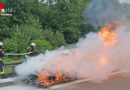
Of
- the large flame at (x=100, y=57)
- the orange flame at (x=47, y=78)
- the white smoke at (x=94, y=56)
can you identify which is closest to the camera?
the orange flame at (x=47, y=78)

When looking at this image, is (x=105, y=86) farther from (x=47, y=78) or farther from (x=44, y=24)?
(x=44, y=24)

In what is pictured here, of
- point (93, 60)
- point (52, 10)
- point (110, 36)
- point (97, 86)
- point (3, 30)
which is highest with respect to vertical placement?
point (52, 10)

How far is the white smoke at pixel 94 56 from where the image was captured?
24.4ft

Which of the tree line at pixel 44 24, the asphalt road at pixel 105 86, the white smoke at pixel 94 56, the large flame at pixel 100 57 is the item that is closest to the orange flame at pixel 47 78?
the large flame at pixel 100 57

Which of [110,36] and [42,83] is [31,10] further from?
[42,83]

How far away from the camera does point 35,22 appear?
2322 centimetres

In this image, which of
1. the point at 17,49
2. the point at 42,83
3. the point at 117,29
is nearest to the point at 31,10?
the point at 17,49

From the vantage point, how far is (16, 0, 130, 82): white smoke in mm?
7441

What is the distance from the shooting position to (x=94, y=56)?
8.45 meters

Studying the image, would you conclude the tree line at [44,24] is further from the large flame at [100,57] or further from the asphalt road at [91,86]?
the asphalt road at [91,86]

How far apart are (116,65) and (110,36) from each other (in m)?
1.78

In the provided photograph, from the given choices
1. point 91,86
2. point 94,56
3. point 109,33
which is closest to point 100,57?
point 94,56

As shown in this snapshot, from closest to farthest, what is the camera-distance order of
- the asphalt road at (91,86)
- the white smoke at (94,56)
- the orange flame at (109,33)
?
1. the asphalt road at (91,86)
2. the white smoke at (94,56)
3. the orange flame at (109,33)

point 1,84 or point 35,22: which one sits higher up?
point 35,22
